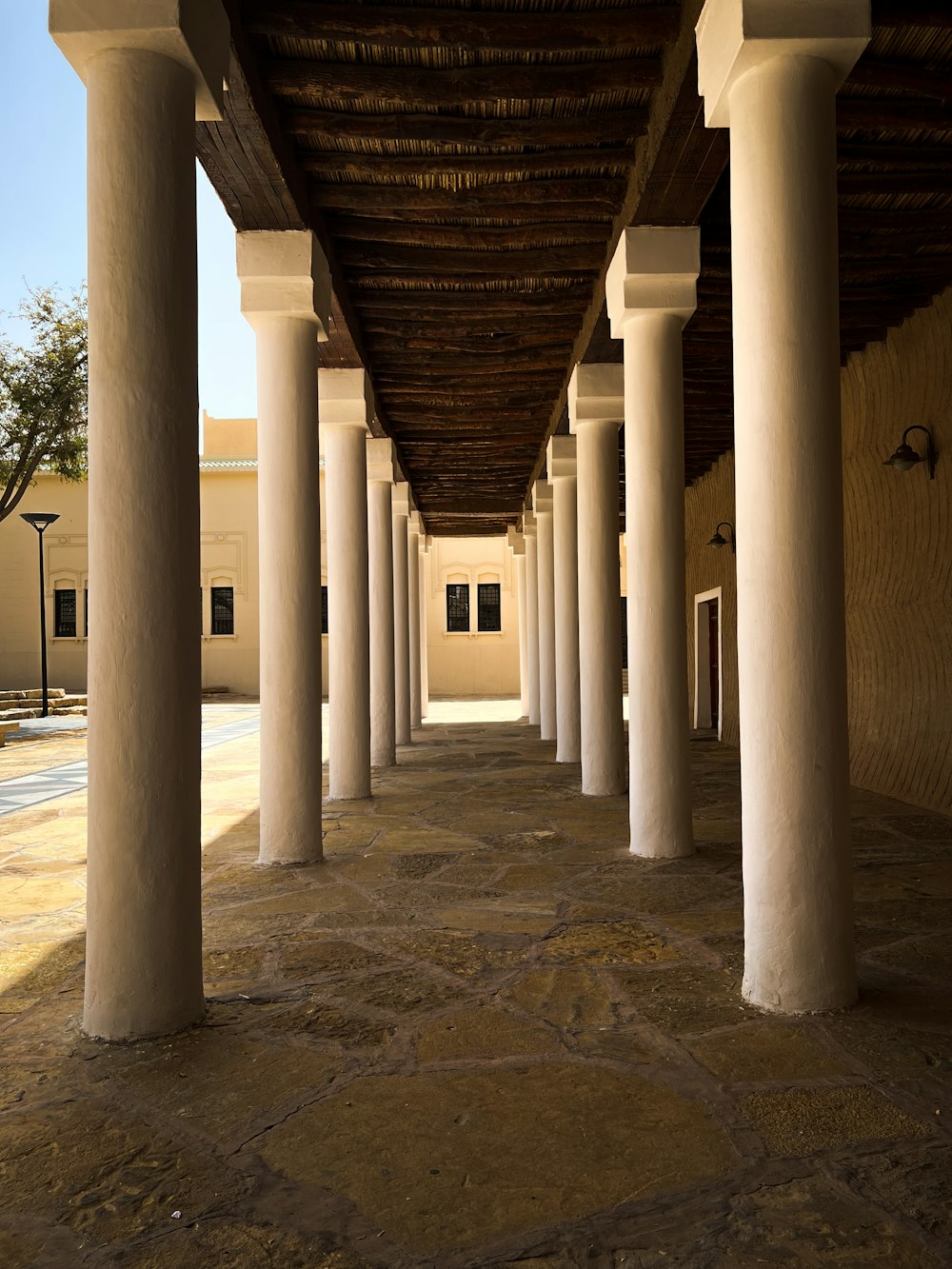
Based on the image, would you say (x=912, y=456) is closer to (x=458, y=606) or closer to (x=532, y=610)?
(x=532, y=610)

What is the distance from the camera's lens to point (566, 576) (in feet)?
41.0

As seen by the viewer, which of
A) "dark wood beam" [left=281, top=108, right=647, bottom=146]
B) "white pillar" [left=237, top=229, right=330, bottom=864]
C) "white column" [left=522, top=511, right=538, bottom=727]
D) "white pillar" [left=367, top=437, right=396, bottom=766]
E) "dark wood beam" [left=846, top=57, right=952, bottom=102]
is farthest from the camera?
"white column" [left=522, top=511, right=538, bottom=727]

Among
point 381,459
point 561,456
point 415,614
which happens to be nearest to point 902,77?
point 561,456

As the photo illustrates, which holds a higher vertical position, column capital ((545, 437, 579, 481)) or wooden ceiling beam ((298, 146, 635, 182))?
wooden ceiling beam ((298, 146, 635, 182))

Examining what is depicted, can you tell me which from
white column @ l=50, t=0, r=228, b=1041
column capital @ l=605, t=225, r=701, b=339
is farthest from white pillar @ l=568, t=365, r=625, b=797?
white column @ l=50, t=0, r=228, b=1041

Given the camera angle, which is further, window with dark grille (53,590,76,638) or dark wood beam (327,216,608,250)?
window with dark grille (53,590,76,638)

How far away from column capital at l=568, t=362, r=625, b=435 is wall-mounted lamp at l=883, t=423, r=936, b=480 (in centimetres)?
257

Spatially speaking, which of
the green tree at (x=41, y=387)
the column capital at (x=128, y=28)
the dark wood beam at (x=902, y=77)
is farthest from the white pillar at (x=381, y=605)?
the green tree at (x=41, y=387)

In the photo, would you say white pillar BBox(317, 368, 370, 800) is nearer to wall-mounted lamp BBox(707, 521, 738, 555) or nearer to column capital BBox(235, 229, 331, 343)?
column capital BBox(235, 229, 331, 343)

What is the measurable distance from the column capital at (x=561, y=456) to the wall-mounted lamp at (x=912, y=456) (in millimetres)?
4250

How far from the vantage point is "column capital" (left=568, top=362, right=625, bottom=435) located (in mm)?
9352

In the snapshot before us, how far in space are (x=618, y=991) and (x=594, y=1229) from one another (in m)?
1.71

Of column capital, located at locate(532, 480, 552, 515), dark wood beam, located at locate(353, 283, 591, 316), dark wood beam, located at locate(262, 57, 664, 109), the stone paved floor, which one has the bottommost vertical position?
the stone paved floor

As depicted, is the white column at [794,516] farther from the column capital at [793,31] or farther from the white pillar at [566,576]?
the white pillar at [566,576]
